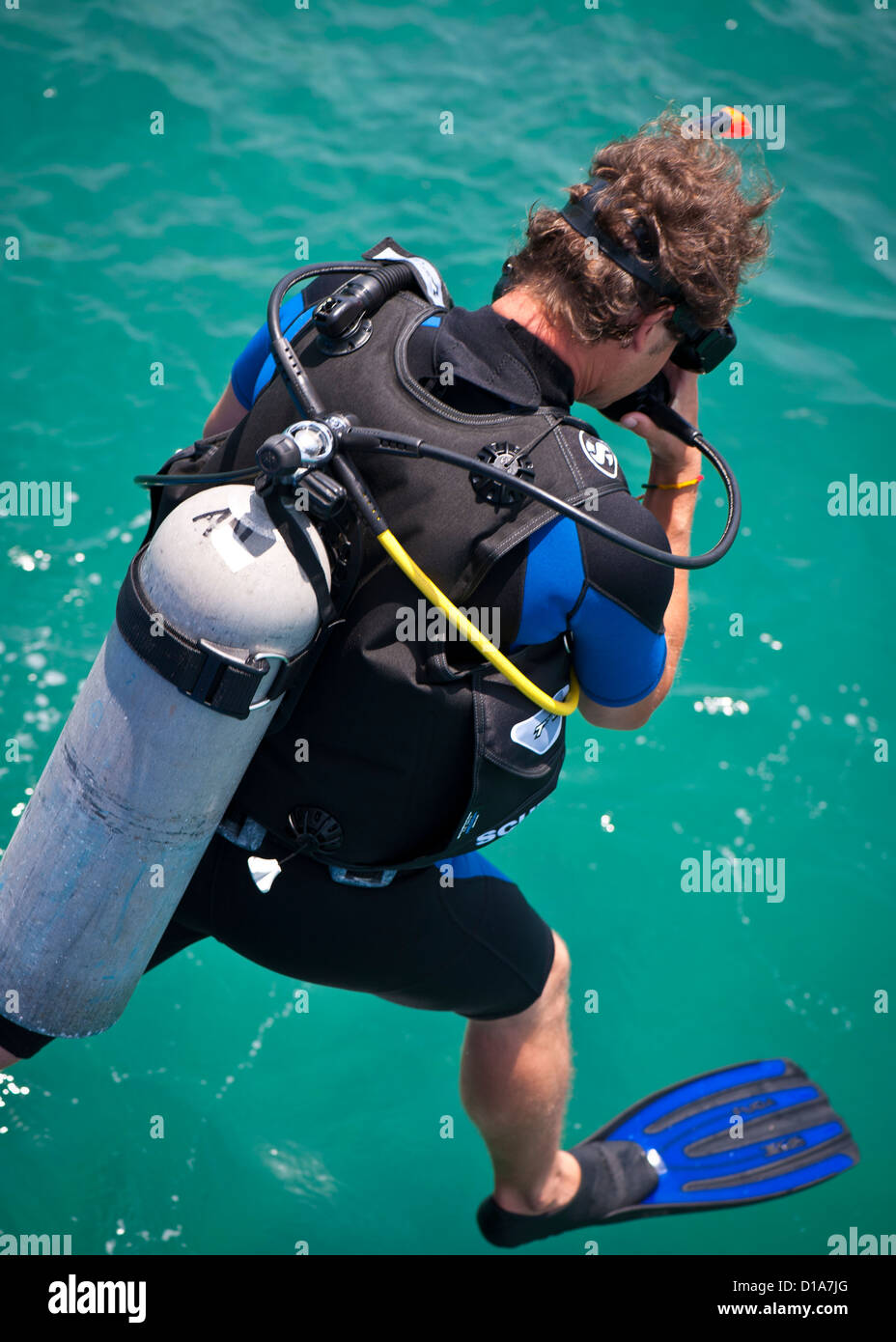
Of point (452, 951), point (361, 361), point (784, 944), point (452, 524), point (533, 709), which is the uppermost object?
point (361, 361)

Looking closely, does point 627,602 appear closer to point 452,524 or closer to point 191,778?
point 452,524

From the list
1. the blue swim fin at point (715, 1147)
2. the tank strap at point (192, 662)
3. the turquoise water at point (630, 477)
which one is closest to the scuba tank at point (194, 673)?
the tank strap at point (192, 662)

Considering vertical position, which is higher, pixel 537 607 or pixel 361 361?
pixel 361 361

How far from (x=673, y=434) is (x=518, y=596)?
652 mm

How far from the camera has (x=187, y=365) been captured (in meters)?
4.10

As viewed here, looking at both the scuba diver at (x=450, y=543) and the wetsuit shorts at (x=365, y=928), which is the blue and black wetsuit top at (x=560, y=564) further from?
the wetsuit shorts at (x=365, y=928)

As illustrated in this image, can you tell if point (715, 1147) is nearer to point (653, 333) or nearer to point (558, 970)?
point (558, 970)

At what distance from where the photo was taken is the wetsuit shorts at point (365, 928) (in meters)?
1.95

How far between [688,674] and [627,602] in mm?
2212

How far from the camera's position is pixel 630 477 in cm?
402

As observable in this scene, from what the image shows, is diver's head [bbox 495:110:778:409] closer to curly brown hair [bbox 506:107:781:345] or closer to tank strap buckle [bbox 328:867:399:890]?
curly brown hair [bbox 506:107:781:345]

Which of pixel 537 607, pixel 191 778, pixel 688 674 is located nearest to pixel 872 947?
pixel 688 674

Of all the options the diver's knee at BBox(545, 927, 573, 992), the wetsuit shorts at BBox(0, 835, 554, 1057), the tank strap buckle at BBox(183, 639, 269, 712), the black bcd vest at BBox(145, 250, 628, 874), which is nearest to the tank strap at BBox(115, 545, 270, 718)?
the tank strap buckle at BBox(183, 639, 269, 712)

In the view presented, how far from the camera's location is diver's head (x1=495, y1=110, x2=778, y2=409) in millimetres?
1688
